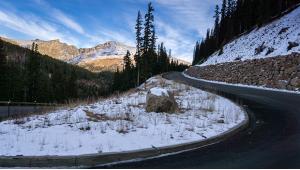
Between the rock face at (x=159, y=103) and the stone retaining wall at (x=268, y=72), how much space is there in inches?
499

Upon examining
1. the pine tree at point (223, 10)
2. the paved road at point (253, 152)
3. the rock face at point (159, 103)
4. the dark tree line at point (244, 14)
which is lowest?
the paved road at point (253, 152)

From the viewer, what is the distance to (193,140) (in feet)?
30.3

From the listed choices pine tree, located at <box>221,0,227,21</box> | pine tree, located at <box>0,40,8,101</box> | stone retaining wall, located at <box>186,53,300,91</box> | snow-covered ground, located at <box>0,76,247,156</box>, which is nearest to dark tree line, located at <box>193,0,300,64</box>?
pine tree, located at <box>221,0,227,21</box>

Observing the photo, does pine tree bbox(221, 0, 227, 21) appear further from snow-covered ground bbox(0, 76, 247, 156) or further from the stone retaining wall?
snow-covered ground bbox(0, 76, 247, 156)

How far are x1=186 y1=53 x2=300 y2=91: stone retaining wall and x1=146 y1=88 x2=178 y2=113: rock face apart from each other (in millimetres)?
12668

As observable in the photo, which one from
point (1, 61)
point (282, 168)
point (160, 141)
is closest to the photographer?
point (282, 168)

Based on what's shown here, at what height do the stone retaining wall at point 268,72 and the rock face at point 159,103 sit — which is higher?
the stone retaining wall at point 268,72

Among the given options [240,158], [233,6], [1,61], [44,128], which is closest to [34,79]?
[1,61]

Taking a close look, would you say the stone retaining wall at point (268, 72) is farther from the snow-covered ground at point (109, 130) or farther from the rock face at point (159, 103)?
the rock face at point (159, 103)

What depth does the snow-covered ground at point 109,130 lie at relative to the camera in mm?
8172

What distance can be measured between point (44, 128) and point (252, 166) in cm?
644

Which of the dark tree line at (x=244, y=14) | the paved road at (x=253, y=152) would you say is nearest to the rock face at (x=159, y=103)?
the paved road at (x=253, y=152)

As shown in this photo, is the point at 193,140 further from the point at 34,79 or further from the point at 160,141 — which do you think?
the point at 34,79

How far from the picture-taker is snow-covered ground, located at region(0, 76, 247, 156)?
322 inches
